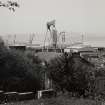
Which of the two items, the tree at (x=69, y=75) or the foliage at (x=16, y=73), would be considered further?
the foliage at (x=16, y=73)

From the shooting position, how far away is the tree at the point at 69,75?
88.8 ft

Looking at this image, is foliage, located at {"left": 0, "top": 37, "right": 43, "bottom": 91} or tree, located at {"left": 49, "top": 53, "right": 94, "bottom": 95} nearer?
tree, located at {"left": 49, "top": 53, "right": 94, "bottom": 95}

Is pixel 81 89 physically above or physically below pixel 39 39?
below

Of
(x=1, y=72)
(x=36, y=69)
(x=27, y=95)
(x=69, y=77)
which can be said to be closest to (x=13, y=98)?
(x=27, y=95)

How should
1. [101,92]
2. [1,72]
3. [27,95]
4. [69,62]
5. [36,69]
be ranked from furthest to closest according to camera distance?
[36,69], [1,72], [69,62], [101,92], [27,95]

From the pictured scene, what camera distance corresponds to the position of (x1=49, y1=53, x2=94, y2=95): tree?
88.8 feet

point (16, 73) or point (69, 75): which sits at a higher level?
point (69, 75)

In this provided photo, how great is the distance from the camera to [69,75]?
27.6 metres

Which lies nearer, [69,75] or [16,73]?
[69,75]

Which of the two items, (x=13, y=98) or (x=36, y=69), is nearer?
(x=13, y=98)

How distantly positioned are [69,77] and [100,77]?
5928 millimetres

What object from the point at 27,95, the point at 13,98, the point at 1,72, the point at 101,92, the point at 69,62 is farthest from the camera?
the point at 1,72

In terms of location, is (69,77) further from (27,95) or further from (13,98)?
(13,98)

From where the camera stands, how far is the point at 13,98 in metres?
14.1
